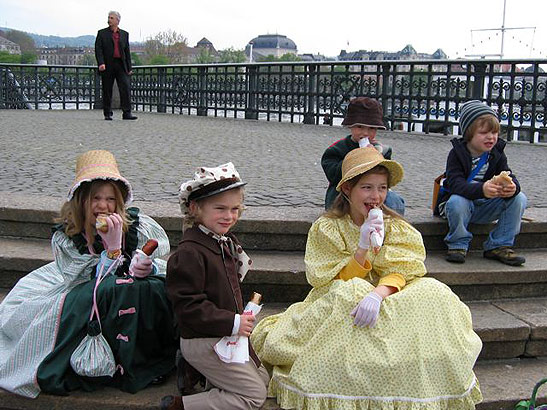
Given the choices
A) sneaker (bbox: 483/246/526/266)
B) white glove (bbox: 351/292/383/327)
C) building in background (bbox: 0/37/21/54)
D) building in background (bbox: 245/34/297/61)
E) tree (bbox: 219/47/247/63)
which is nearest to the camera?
white glove (bbox: 351/292/383/327)

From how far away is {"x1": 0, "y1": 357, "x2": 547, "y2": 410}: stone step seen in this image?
3.13 meters

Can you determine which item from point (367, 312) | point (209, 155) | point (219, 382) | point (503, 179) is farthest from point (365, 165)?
point (209, 155)

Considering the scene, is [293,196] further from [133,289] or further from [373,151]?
[133,289]

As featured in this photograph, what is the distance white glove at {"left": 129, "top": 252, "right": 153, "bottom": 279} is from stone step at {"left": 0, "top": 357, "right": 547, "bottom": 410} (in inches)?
21.5

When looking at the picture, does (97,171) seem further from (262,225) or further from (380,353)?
(380,353)

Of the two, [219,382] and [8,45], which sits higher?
[8,45]

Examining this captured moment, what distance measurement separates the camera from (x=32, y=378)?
3.12 meters

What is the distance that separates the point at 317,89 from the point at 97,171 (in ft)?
33.0

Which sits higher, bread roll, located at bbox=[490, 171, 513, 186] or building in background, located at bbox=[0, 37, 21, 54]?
building in background, located at bbox=[0, 37, 21, 54]

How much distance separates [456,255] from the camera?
14.1 ft

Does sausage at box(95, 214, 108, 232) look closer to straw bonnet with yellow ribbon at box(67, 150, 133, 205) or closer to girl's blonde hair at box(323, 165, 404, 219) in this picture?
straw bonnet with yellow ribbon at box(67, 150, 133, 205)

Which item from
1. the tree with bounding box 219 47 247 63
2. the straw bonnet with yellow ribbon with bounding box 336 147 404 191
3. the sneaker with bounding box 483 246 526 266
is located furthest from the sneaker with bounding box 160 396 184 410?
the tree with bounding box 219 47 247 63

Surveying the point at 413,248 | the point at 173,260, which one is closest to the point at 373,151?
the point at 413,248

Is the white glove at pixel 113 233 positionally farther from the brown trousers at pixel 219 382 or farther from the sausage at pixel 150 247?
the brown trousers at pixel 219 382
